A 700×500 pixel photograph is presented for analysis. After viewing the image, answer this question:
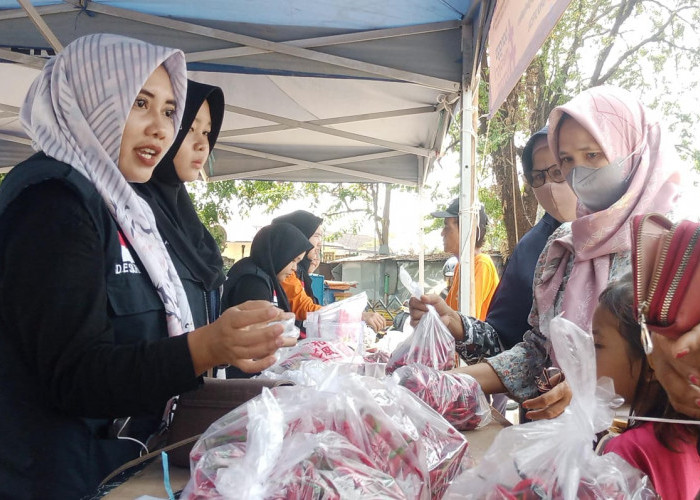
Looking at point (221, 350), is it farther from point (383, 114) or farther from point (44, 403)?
point (383, 114)

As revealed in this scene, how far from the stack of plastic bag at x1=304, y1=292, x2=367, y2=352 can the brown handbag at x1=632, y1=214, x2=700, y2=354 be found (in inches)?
83.0

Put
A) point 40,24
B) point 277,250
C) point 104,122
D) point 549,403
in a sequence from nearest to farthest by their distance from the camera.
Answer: point 549,403 → point 104,122 → point 40,24 → point 277,250

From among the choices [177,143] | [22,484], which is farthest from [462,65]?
[22,484]

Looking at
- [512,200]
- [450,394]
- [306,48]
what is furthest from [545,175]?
[512,200]

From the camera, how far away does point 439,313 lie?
2.44m

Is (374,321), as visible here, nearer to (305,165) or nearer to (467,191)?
(467,191)

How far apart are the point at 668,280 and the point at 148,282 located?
3.64 ft

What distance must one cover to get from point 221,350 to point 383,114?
4114 millimetres

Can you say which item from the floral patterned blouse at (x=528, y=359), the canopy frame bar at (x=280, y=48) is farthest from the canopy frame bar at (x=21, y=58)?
the floral patterned blouse at (x=528, y=359)

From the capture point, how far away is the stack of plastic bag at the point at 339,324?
2.90 meters

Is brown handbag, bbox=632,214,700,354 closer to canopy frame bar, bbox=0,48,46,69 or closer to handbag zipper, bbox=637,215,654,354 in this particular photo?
handbag zipper, bbox=637,215,654,354

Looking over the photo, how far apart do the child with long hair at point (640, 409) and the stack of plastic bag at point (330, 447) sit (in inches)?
13.2

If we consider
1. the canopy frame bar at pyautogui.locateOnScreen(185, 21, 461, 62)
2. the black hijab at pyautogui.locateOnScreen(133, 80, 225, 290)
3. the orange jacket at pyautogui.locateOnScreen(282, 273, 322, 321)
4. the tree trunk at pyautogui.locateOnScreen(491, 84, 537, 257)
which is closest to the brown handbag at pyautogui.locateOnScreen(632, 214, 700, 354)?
the black hijab at pyautogui.locateOnScreen(133, 80, 225, 290)

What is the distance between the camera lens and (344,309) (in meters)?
3.02
